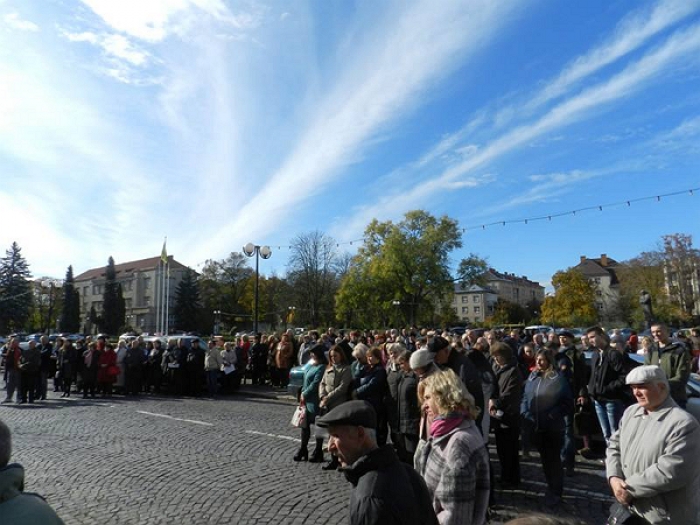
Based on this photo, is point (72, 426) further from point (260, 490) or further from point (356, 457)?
point (356, 457)

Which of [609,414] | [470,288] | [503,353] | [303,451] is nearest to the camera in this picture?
[503,353]

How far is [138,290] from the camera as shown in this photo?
97688 mm

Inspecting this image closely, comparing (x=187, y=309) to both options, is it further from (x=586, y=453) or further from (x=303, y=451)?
(x=586, y=453)

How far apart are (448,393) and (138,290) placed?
337 feet

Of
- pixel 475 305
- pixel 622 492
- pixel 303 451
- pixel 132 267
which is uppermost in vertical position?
pixel 132 267

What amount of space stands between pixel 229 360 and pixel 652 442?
15065 millimetres

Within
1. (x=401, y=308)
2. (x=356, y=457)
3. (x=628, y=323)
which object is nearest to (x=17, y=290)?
(x=401, y=308)

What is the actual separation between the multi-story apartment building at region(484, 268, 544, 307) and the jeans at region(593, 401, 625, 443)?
114979 mm

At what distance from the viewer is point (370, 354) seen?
7.65 m

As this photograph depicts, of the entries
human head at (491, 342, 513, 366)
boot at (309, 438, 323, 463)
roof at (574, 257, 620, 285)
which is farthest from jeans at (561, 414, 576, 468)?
roof at (574, 257, 620, 285)

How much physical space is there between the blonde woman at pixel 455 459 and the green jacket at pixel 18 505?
1.88 m

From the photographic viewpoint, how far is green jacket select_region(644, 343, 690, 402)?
24.2 ft

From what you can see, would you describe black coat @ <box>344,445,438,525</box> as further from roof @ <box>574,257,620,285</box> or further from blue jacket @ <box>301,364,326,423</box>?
roof @ <box>574,257,620,285</box>

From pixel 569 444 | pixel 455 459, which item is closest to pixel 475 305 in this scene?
pixel 569 444
